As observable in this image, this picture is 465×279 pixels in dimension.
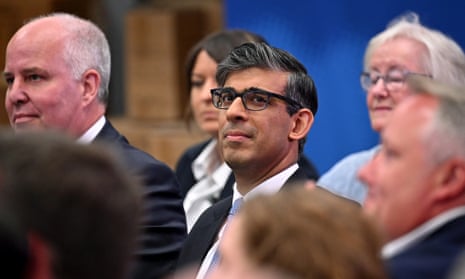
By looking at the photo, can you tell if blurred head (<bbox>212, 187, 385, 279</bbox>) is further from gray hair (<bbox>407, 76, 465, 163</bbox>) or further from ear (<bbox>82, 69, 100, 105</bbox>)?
ear (<bbox>82, 69, 100, 105</bbox>)

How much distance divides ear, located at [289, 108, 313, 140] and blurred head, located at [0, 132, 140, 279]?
151cm

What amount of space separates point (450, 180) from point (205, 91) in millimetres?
2339

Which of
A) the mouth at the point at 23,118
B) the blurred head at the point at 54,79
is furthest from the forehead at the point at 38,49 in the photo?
the mouth at the point at 23,118

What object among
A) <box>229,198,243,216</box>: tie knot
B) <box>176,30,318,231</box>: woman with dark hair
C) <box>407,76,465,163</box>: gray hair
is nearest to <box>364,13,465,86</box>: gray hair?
<box>229,198,243,216</box>: tie knot

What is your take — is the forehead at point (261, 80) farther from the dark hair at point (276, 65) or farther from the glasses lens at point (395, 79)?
the glasses lens at point (395, 79)

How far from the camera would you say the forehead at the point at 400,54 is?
3.41 metres

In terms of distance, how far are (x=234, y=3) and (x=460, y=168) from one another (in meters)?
2.93

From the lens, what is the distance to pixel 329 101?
4.54m

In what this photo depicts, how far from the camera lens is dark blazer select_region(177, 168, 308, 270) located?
3.01m

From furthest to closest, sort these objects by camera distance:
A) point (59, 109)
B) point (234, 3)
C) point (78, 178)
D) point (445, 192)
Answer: point (234, 3), point (59, 109), point (445, 192), point (78, 178)

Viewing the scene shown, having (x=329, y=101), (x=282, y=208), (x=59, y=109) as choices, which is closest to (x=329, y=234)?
(x=282, y=208)

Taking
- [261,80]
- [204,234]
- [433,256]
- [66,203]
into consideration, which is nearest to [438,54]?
[261,80]

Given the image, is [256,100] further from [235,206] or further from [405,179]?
[405,179]

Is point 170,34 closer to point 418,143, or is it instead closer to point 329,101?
point 329,101
